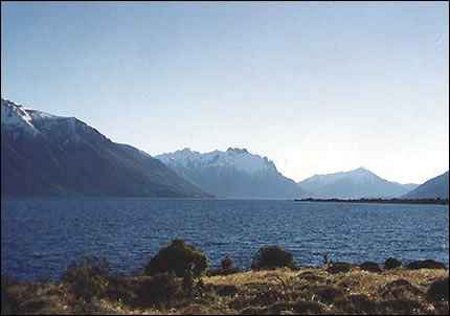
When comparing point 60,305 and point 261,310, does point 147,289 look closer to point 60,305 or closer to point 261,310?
point 261,310

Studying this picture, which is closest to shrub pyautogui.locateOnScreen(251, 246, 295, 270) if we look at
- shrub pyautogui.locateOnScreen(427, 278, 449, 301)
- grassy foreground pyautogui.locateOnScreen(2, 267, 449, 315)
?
grassy foreground pyautogui.locateOnScreen(2, 267, 449, 315)

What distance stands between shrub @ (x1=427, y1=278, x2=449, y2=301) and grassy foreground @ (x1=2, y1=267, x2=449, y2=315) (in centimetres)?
22

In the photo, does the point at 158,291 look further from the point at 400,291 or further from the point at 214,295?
the point at 400,291

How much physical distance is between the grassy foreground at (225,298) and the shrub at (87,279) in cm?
9

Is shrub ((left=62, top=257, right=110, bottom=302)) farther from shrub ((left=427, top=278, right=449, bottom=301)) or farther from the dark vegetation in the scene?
shrub ((left=427, top=278, right=449, bottom=301))

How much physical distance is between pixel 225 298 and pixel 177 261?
10.7 m

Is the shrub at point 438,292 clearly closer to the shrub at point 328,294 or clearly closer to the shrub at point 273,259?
the shrub at point 328,294

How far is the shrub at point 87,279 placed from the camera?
2678 centimetres

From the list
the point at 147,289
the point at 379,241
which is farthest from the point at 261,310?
the point at 379,241

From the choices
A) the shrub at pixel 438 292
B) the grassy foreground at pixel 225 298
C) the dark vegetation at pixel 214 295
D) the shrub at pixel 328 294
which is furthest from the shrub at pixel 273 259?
the shrub at pixel 438 292

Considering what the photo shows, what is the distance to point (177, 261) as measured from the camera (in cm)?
4216

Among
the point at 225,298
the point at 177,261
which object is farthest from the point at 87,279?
the point at 177,261

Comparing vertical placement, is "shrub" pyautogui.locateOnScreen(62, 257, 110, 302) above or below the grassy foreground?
above

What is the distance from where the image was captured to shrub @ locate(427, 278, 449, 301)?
31691mm
